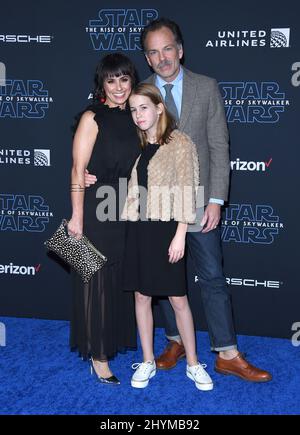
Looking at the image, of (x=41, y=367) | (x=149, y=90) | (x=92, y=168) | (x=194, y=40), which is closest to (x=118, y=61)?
(x=149, y=90)

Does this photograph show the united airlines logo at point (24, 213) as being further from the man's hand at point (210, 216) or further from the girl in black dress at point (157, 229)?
the man's hand at point (210, 216)

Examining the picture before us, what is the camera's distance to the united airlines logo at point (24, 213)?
4152 millimetres

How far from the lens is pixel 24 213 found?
4.18 metres

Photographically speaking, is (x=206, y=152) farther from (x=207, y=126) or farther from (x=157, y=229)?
(x=157, y=229)

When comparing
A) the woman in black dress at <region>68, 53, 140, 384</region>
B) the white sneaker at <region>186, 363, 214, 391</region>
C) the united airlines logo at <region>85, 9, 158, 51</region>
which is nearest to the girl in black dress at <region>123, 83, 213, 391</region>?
the white sneaker at <region>186, 363, 214, 391</region>

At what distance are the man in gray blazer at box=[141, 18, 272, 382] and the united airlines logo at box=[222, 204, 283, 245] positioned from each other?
0.56m

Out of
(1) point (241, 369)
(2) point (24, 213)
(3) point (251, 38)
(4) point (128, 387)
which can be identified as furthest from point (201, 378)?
(3) point (251, 38)

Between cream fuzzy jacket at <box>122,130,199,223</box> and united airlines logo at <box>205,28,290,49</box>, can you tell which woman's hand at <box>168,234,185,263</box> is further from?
united airlines logo at <box>205,28,290,49</box>

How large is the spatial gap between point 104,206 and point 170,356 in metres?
1.14

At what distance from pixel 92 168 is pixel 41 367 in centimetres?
138

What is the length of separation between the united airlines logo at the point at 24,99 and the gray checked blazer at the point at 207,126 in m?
1.08

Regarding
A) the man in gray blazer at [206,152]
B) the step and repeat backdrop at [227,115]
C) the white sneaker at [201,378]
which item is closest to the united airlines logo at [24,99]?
the step and repeat backdrop at [227,115]

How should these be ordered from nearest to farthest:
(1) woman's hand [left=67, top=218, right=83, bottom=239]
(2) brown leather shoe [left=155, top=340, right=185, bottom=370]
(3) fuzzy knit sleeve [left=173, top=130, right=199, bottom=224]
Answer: (3) fuzzy knit sleeve [left=173, top=130, right=199, bottom=224] → (1) woman's hand [left=67, top=218, right=83, bottom=239] → (2) brown leather shoe [left=155, top=340, right=185, bottom=370]

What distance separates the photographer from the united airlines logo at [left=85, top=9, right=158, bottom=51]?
3.74 metres
